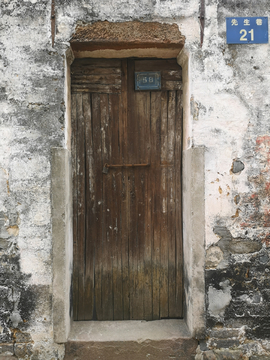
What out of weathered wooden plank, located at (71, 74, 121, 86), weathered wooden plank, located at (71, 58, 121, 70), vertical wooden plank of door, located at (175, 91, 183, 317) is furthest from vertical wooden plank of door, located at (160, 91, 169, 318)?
weathered wooden plank, located at (71, 58, 121, 70)

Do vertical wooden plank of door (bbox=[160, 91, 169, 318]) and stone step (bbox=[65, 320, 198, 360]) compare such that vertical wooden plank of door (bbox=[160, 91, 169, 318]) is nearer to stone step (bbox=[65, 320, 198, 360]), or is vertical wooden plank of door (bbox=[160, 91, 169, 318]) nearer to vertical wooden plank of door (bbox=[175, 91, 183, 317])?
vertical wooden plank of door (bbox=[175, 91, 183, 317])

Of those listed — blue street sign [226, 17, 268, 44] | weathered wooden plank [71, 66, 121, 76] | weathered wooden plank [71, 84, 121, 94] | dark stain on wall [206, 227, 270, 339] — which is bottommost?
dark stain on wall [206, 227, 270, 339]

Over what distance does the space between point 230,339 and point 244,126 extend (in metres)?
1.82

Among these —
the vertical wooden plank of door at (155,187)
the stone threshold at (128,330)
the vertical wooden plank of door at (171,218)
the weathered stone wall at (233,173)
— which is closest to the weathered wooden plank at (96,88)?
the vertical wooden plank of door at (155,187)

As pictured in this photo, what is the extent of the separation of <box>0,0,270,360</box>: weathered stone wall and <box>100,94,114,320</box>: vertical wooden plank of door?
1.44 ft

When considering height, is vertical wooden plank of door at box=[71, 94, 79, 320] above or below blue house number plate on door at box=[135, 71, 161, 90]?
below

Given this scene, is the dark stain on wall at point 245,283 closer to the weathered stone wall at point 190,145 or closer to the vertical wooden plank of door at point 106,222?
the weathered stone wall at point 190,145

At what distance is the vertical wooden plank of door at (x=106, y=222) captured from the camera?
8.79ft

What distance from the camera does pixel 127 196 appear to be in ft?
8.86

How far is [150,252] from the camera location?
2.71 meters

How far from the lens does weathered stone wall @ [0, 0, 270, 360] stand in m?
2.36

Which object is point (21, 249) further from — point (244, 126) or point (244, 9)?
point (244, 9)

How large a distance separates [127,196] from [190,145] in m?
0.77

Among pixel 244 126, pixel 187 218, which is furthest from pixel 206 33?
pixel 187 218
